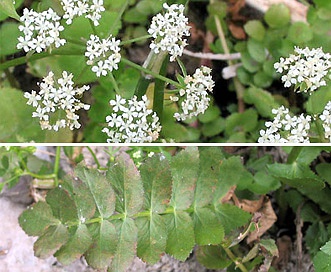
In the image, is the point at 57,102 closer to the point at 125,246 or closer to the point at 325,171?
the point at 125,246

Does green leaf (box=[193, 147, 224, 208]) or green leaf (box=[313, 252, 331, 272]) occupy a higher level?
green leaf (box=[193, 147, 224, 208])

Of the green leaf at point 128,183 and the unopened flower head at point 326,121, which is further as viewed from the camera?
the unopened flower head at point 326,121

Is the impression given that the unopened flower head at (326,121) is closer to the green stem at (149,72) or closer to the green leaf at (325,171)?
the green leaf at (325,171)

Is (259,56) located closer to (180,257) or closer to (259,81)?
(259,81)

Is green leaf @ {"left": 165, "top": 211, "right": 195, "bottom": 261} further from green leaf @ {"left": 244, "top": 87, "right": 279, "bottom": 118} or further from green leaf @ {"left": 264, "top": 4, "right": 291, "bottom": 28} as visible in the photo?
green leaf @ {"left": 264, "top": 4, "right": 291, "bottom": 28}

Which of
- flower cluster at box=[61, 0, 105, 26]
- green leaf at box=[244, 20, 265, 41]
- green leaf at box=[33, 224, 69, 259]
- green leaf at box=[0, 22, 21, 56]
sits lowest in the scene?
green leaf at box=[244, 20, 265, 41]

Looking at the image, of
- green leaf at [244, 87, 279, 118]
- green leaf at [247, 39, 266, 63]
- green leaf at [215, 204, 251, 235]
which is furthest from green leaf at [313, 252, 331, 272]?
green leaf at [247, 39, 266, 63]

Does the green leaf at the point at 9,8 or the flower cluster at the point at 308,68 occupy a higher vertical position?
the green leaf at the point at 9,8

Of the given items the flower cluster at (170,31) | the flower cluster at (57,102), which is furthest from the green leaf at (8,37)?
the flower cluster at (170,31)
